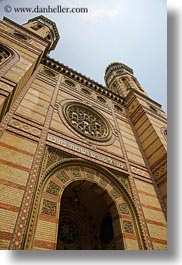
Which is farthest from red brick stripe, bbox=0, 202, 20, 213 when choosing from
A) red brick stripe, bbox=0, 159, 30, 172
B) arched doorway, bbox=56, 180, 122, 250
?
arched doorway, bbox=56, 180, 122, 250

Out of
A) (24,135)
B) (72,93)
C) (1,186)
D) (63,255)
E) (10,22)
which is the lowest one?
(63,255)

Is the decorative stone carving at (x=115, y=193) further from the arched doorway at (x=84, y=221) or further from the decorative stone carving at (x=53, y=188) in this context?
the decorative stone carving at (x=53, y=188)

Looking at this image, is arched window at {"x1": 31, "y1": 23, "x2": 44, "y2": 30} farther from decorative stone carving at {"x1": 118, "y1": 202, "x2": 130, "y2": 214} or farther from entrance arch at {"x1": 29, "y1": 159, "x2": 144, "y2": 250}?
decorative stone carving at {"x1": 118, "y1": 202, "x2": 130, "y2": 214}

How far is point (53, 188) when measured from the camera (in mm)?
3988

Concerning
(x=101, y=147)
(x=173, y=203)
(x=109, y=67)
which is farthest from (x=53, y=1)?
(x=109, y=67)

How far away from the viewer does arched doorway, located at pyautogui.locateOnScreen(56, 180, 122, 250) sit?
5246mm

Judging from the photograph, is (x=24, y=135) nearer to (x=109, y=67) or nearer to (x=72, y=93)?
Answer: (x=72, y=93)

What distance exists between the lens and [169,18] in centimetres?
423

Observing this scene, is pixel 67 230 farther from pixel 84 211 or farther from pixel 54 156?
pixel 54 156

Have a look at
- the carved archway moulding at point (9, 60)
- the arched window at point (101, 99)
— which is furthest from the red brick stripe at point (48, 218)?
the arched window at point (101, 99)

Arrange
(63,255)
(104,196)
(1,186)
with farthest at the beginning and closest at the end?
(104,196), (1,186), (63,255)

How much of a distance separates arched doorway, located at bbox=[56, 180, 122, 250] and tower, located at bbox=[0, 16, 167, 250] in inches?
0.9

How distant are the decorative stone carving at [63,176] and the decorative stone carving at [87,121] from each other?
4.67ft

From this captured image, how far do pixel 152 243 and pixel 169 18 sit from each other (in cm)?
431
